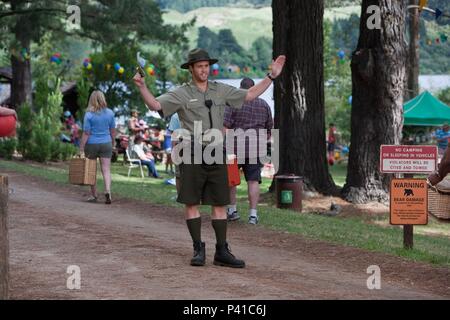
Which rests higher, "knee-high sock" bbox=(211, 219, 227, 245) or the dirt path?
"knee-high sock" bbox=(211, 219, 227, 245)

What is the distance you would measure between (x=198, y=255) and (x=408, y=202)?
3161 millimetres

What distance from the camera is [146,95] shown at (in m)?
8.69

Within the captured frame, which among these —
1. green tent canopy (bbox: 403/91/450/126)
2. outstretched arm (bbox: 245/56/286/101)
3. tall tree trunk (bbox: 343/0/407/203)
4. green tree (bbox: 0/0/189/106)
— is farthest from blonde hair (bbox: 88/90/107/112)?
green tent canopy (bbox: 403/91/450/126)

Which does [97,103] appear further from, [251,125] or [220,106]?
[220,106]

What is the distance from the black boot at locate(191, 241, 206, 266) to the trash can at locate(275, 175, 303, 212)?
7.39 m

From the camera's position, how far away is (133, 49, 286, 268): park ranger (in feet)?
29.4

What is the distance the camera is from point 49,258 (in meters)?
9.48

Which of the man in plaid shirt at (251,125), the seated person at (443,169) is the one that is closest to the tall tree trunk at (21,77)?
the man in plaid shirt at (251,125)

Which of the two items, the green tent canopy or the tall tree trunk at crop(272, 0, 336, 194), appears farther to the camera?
the green tent canopy

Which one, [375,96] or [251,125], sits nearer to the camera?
[251,125]

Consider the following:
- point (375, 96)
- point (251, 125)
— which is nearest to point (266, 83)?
point (251, 125)

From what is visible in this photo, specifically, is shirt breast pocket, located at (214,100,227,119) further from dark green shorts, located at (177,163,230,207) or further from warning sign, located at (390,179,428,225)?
warning sign, located at (390,179,428,225)
